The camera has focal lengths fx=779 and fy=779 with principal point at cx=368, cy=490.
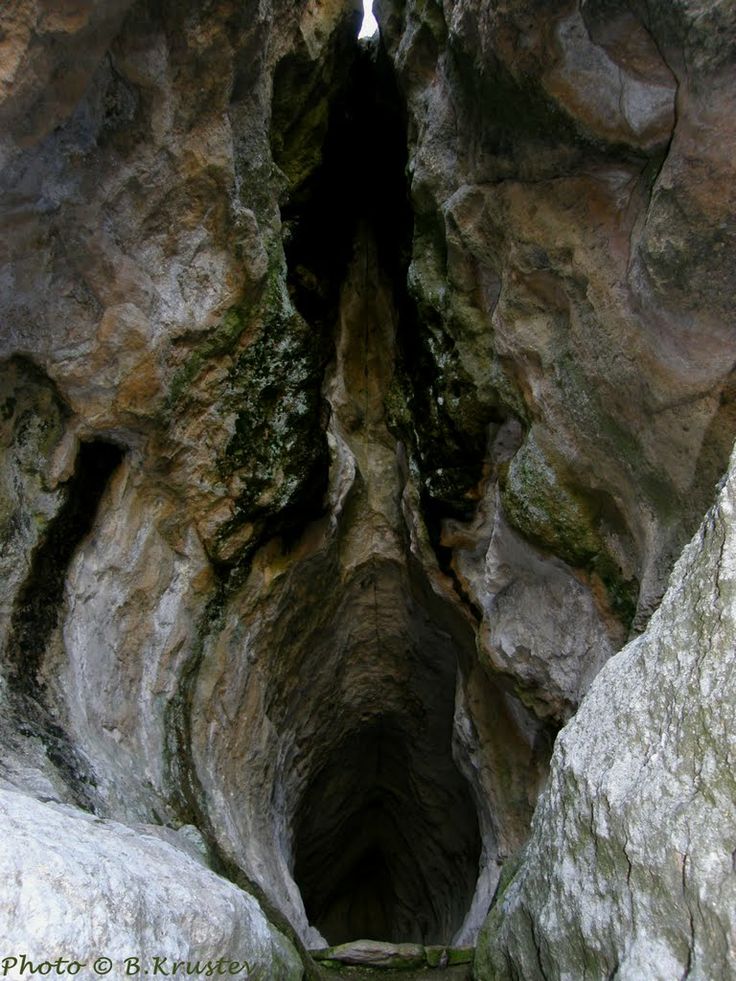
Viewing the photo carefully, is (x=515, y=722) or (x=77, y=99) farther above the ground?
(x=77, y=99)

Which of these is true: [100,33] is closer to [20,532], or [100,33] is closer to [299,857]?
[20,532]

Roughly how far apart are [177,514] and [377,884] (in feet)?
20.0

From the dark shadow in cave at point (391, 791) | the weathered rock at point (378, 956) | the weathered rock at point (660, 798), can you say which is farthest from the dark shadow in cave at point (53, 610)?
the weathered rock at point (378, 956)

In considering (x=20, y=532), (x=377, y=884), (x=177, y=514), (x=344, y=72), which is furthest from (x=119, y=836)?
(x=377, y=884)

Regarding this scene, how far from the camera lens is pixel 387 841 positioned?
7.99m

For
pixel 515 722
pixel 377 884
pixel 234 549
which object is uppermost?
pixel 234 549

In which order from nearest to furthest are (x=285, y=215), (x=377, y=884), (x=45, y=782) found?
(x=45, y=782), (x=285, y=215), (x=377, y=884)

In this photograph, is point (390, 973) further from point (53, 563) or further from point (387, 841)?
point (387, 841)

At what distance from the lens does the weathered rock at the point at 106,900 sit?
5.97 feet

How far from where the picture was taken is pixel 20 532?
3.72m

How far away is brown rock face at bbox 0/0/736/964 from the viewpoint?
118 inches

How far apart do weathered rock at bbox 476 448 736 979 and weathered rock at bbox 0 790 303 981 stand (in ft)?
3.60

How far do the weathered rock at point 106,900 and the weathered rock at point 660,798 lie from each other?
3.60ft

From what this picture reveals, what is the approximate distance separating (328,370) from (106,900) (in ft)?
12.0
